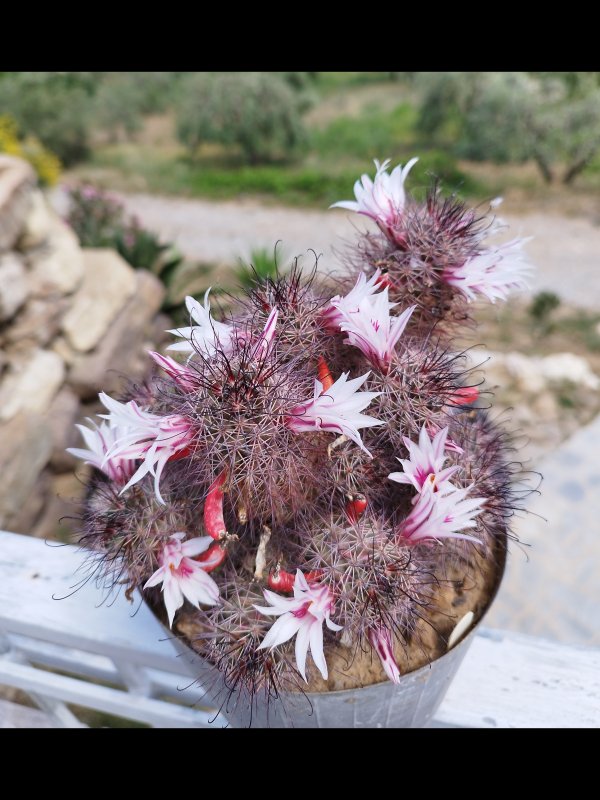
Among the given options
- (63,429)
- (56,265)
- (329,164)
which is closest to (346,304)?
(63,429)

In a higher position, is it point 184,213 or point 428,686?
point 428,686

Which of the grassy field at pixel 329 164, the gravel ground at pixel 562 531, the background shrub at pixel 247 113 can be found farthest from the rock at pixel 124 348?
the background shrub at pixel 247 113

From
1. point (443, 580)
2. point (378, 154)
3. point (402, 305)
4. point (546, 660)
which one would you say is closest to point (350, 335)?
point (402, 305)

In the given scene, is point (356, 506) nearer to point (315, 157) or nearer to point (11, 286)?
point (11, 286)

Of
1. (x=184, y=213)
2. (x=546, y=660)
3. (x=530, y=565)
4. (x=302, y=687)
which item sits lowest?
(x=184, y=213)

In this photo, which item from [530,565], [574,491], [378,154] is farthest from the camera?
[378,154]

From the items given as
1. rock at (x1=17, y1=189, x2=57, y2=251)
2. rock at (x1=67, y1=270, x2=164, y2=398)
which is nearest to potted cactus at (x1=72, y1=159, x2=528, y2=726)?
rock at (x1=67, y1=270, x2=164, y2=398)

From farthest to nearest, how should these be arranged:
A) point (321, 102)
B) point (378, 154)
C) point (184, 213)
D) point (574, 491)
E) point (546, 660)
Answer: point (321, 102), point (378, 154), point (184, 213), point (574, 491), point (546, 660)

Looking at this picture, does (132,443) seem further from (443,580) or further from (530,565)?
(530,565)

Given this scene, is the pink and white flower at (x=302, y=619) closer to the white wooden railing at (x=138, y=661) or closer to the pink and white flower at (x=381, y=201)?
the white wooden railing at (x=138, y=661)
